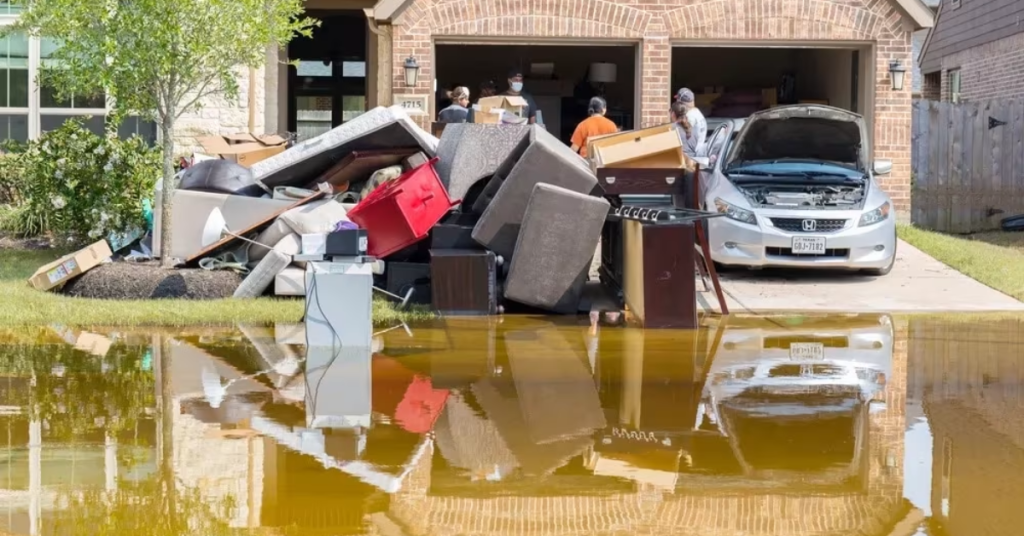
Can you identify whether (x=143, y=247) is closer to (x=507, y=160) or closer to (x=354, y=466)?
(x=507, y=160)

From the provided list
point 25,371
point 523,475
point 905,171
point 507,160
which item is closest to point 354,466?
point 523,475

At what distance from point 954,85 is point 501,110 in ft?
48.2

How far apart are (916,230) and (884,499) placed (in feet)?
40.0

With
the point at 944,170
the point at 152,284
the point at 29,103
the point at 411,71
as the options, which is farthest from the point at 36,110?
the point at 944,170

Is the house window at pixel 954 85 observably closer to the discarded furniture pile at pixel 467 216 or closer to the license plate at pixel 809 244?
the license plate at pixel 809 244

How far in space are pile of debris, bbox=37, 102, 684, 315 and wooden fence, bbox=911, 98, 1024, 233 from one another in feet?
29.9

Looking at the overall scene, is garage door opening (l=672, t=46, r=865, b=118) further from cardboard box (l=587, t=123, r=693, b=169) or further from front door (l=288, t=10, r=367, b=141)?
cardboard box (l=587, t=123, r=693, b=169)

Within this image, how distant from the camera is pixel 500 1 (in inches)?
680

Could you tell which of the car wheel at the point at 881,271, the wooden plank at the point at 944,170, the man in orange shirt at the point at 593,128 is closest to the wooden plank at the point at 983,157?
the wooden plank at the point at 944,170

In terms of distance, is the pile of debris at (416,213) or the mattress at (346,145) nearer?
the pile of debris at (416,213)

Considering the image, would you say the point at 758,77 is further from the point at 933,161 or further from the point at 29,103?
the point at 29,103

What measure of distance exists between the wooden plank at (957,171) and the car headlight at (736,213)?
7.40 metres

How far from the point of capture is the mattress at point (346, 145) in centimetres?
1320

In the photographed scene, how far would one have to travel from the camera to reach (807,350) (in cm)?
992
